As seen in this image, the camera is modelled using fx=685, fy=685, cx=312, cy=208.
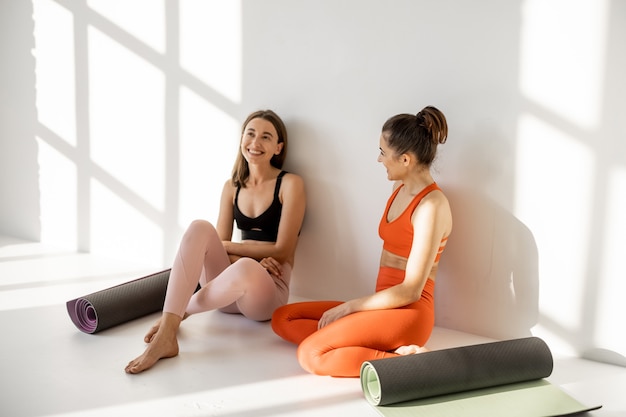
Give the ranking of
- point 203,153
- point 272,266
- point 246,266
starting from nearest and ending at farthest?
point 246,266
point 272,266
point 203,153

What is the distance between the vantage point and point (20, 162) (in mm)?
4469

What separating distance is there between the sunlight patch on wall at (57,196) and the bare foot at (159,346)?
176cm

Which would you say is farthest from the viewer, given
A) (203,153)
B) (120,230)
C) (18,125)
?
(18,125)

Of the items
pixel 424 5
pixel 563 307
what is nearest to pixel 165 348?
pixel 563 307

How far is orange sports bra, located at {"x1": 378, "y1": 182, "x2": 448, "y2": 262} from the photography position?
2.70 metres

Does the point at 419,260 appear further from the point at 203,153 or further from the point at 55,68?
the point at 55,68

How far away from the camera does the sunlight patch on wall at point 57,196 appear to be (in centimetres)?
426

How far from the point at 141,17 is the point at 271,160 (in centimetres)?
116

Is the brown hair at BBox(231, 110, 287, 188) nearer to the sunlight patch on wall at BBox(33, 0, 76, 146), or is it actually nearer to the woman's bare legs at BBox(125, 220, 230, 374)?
the woman's bare legs at BBox(125, 220, 230, 374)

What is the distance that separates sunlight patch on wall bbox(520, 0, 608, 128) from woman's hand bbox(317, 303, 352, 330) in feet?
3.58

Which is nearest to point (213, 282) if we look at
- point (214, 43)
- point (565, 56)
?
point (214, 43)

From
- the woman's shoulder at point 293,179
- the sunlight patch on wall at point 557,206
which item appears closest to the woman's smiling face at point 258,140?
the woman's shoulder at point 293,179

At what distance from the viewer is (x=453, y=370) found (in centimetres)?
226

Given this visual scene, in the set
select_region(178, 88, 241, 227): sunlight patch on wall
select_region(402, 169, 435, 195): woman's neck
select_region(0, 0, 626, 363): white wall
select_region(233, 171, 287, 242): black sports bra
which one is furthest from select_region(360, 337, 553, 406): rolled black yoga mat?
select_region(178, 88, 241, 227): sunlight patch on wall
